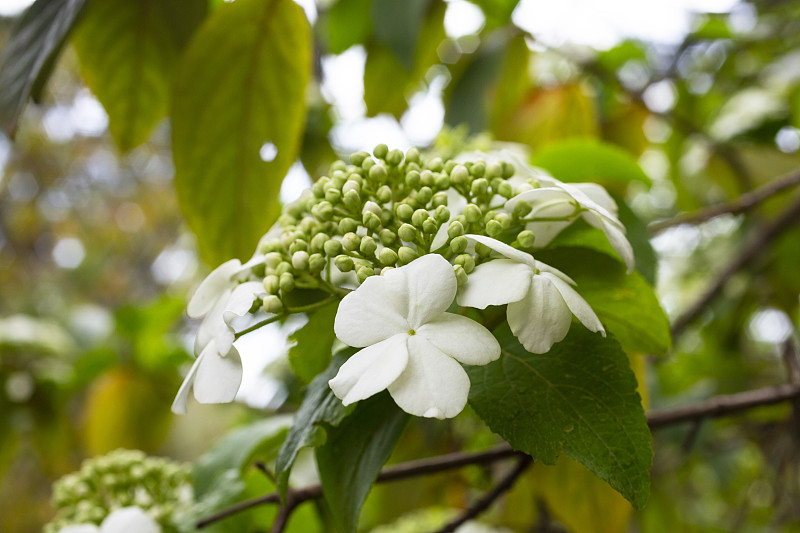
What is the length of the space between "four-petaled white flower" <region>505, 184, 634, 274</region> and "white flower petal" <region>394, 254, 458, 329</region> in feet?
0.29

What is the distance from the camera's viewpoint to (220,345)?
0.37 meters

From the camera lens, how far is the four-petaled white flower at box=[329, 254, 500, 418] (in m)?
0.32

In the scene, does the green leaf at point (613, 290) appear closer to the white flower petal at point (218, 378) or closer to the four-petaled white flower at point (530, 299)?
the four-petaled white flower at point (530, 299)

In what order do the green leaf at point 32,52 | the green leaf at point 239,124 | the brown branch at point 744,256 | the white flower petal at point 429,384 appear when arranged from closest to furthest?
1. the white flower petal at point 429,384
2. the green leaf at point 32,52
3. the green leaf at point 239,124
4. the brown branch at point 744,256

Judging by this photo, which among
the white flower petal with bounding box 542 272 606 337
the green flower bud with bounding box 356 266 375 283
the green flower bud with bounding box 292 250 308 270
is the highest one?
the green flower bud with bounding box 292 250 308 270

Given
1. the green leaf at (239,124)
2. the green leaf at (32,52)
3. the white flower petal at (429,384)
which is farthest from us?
the green leaf at (239,124)

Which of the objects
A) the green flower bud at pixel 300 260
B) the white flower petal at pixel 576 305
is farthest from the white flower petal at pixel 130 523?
the white flower petal at pixel 576 305

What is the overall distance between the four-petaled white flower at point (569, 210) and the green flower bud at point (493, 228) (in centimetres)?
2

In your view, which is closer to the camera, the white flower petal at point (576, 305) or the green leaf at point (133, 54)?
the white flower petal at point (576, 305)

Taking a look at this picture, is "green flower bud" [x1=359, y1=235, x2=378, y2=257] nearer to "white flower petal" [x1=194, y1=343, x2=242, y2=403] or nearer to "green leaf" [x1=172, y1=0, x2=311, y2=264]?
"white flower petal" [x1=194, y1=343, x2=242, y2=403]

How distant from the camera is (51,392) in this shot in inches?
51.1

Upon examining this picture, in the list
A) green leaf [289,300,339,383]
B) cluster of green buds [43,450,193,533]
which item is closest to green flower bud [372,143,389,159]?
green leaf [289,300,339,383]

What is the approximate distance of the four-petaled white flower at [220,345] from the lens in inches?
14.6

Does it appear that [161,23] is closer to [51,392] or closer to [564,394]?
[564,394]
